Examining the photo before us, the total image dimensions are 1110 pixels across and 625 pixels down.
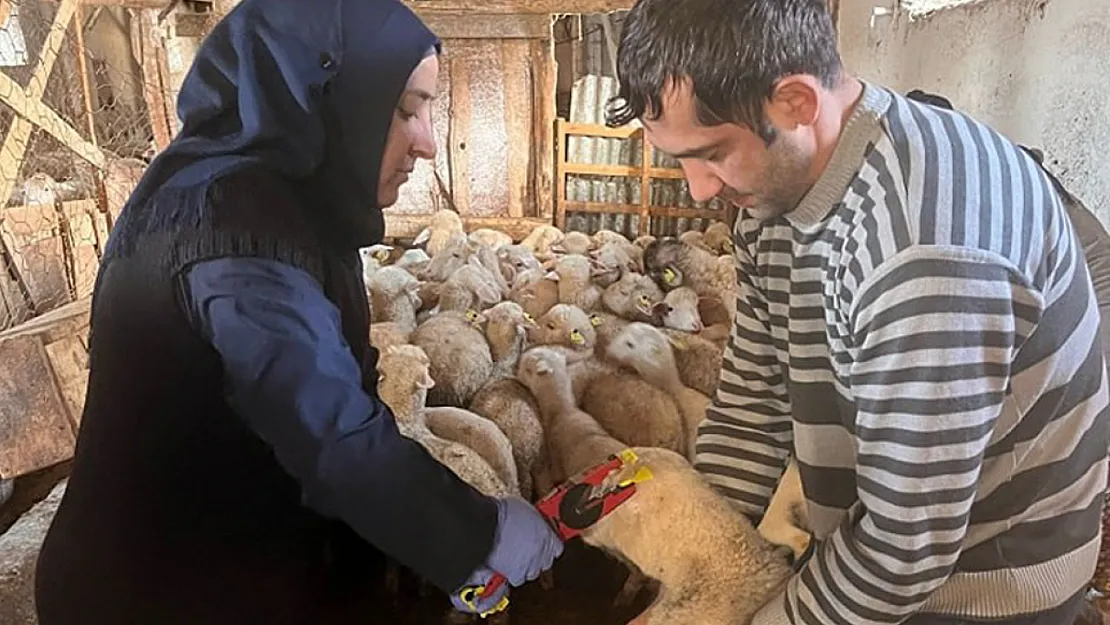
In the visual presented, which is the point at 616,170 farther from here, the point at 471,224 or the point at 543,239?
the point at 471,224

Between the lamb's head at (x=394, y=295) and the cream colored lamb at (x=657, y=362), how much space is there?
3.33 ft

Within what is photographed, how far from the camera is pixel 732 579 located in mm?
1648

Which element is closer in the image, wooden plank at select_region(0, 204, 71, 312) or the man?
the man

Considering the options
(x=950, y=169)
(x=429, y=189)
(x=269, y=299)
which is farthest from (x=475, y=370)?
(x=429, y=189)

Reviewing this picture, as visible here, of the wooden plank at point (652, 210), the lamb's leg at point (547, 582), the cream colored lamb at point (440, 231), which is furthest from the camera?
the wooden plank at point (652, 210)

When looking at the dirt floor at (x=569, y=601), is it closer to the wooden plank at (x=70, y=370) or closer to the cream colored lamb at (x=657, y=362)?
the cream colored lamb at (x=657, y=362)

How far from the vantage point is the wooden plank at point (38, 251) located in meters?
4.09

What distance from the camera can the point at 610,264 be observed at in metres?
4.82

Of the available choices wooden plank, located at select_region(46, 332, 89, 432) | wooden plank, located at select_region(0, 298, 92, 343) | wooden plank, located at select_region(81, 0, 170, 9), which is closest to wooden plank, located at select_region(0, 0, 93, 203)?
wooden plank, located at select_region(81, 0, 170, 9)

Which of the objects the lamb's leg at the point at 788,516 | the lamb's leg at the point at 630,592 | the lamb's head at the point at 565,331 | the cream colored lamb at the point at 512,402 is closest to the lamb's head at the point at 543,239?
the lamb's head at the point at 565,331

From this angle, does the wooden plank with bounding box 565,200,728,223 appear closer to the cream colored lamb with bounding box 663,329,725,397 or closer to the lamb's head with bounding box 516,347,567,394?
the cream colored lamb with bounding box 663,329,725,397

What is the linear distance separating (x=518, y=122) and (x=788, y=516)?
4924 millimetres

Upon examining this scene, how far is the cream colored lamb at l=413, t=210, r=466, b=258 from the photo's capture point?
219 inches

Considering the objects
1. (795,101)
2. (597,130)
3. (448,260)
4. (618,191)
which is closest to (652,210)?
(618,191)
